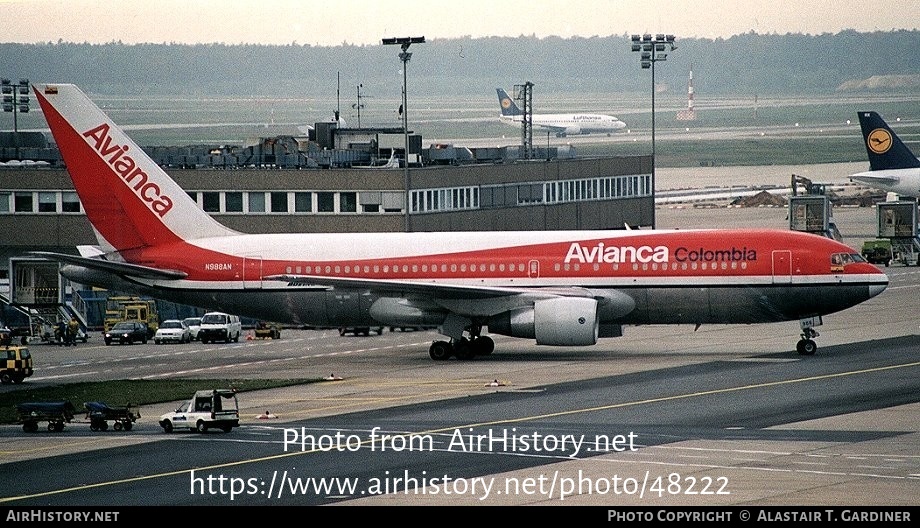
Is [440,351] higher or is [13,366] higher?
[440,351]

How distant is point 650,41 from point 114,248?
51895 mm

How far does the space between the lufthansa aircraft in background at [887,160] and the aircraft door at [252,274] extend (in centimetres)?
7842

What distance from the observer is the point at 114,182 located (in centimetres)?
6134

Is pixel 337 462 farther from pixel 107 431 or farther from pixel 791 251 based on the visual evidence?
pixel 791 251

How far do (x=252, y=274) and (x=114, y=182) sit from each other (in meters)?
6.91

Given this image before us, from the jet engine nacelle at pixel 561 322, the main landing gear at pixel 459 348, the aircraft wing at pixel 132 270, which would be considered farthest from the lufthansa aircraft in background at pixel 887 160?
the aircraft wing at pixel 132 270

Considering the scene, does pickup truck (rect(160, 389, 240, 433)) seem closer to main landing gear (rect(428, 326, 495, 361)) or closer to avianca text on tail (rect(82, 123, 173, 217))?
main landing gear (rect(428, 326, 495, 361))

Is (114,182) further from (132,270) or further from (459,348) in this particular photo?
(459,348)

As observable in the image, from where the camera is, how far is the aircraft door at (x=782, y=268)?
56750mm

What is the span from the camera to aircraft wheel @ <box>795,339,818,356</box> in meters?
56.7

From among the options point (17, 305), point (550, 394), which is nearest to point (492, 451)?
point (550, 394)

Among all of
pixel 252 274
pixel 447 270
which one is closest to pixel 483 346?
pixel 447 270

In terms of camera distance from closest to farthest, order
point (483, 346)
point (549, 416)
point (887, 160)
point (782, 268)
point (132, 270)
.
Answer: point (549, 416) → point (782, 268) → point (483, 346) → point (132, 270) → point (887, 160)

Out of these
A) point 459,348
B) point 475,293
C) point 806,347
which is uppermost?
point 475,293
